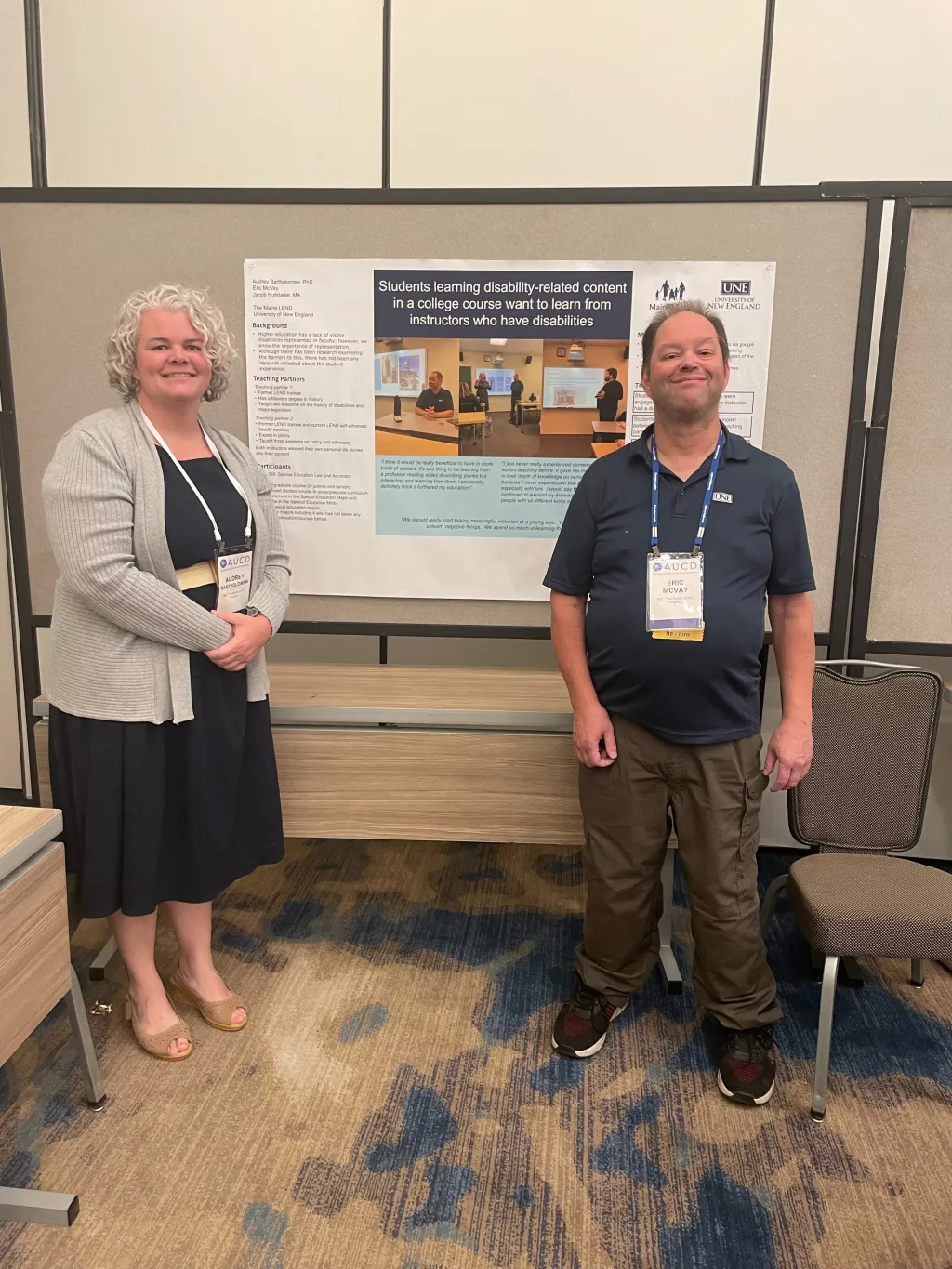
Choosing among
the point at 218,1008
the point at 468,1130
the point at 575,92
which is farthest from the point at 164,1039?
the point at 575,92

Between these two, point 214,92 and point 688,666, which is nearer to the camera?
point 688,666

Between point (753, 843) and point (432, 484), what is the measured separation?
127 cm

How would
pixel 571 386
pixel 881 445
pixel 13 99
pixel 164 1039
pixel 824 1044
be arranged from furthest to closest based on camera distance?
pixel 13 99, pixel 571 386, pixel 881 445, pixel 164 1039, pixel 824 1044

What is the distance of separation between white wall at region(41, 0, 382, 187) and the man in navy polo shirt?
137 cm

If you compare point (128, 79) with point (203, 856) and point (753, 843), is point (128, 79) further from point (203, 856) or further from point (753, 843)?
point (753, 843)

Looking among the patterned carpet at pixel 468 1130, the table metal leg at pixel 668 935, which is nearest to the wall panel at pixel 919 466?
the table metal leg at pixel 668 935

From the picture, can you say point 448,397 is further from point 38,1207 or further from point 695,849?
point 38,1207

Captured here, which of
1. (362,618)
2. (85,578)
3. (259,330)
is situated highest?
(259,330)

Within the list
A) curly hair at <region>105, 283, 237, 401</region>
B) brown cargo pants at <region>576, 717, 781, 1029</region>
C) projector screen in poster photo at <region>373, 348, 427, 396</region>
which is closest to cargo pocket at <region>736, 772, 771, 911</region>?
brown cargo pants at <region>576, 717, 781, 1029</region>

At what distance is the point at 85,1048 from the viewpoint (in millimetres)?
1771

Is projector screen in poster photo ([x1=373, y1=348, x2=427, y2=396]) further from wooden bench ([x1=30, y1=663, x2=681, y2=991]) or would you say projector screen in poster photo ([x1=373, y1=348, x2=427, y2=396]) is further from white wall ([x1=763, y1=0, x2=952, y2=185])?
white wall ([x1=763, y1=0, x2=952, y2=185])

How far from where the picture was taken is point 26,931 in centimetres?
153

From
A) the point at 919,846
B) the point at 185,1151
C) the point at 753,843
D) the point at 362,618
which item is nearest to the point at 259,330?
the point at 362,618

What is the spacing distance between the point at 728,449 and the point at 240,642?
1.14m
